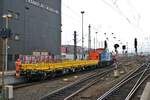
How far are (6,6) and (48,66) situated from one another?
1878cm

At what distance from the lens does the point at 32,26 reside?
59750mm

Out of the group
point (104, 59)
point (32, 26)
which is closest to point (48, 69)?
point (32, 26)

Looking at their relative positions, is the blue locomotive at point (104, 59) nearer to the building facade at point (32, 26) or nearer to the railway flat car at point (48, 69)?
the building facade at point (32, 26)

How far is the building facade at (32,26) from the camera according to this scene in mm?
52906

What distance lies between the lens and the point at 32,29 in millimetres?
59812

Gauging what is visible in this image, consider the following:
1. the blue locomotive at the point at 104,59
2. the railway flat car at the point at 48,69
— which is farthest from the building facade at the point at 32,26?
the railway flat car at the point at 48,69

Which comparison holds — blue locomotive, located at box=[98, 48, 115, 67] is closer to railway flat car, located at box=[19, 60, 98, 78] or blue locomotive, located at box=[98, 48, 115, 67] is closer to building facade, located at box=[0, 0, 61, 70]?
building facade, located at box=[0, 0, 61, 70]

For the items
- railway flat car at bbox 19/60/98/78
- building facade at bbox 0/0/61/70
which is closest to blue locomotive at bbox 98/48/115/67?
building facade at bbox 0/0/61/70

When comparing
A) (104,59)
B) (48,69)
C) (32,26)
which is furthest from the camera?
(104,59)

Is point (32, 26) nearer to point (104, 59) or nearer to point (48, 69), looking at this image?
point (104, 59)

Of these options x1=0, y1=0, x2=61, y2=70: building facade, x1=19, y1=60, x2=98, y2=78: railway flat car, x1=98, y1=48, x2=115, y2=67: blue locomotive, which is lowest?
x1=19, y1=60, x2=98, y2=78: railway flat car

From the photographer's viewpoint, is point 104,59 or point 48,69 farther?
point 104,59

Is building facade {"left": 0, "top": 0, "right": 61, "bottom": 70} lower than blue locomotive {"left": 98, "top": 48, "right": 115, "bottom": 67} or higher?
higher

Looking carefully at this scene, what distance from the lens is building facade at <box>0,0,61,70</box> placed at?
52.9 metres
